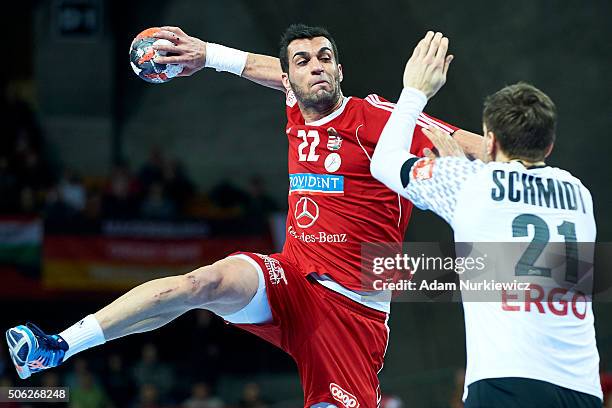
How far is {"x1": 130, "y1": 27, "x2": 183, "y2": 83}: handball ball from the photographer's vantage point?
7.10 metres

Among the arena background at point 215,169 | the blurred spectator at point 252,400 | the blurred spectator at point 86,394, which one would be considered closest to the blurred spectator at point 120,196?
the arena background at point 215,169

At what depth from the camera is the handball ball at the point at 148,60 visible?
710cm

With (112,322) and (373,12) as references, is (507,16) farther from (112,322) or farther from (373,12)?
(112,322)

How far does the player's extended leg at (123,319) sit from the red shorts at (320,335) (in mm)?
621

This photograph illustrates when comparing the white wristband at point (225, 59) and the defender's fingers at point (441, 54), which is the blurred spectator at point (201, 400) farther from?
the defender's fingers at point (441, 54)

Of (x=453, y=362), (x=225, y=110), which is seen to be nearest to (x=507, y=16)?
(x=453, y=362)

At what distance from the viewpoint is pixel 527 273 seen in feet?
14.9

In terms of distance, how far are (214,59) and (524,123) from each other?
140 inches

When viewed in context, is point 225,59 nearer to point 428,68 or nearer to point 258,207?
point 428,68

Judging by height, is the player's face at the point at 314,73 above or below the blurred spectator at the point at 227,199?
above

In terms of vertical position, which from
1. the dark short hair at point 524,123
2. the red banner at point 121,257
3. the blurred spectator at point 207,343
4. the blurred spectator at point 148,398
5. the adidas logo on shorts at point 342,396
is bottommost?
the blurred spectator at point 148,398

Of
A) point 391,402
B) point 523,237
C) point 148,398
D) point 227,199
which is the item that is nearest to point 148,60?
point 523,237

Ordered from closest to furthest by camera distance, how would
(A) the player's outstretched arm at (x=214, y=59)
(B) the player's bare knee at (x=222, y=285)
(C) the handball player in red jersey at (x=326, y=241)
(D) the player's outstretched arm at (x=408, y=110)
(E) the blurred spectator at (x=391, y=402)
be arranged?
(D) the player's outstretched arm at (x=408, y=110), (B) the player's bare knee at (x=222, y=285), (C) the handball player in red jersey at (x=326, y=241), (A) the player's outstretched arm at (x=214, y=59), (E) the blurred spectator at (x=391, y=402)

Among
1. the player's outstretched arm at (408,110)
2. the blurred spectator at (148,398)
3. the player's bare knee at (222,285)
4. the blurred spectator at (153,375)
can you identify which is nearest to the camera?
the player's outstretched arm at (408,110)
